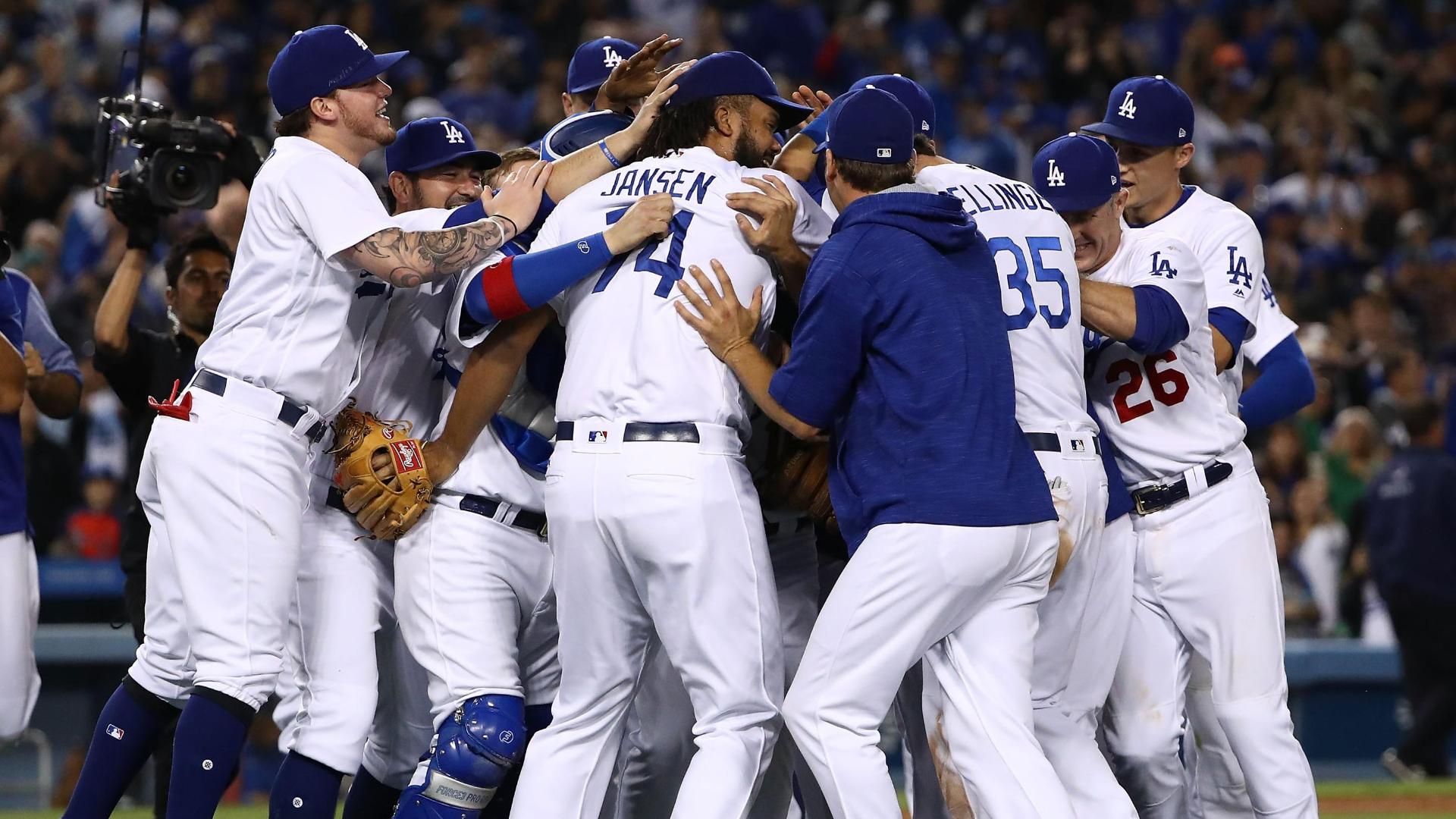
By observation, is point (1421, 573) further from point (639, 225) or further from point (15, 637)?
point (15, 637)

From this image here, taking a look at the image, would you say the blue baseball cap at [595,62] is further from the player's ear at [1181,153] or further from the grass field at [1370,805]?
the grass field at [1370,805]

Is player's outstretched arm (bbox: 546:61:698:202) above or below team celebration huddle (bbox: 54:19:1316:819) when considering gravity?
above

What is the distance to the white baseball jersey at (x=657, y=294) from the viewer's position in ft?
14.7

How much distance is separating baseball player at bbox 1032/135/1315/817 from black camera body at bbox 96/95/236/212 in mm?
2876

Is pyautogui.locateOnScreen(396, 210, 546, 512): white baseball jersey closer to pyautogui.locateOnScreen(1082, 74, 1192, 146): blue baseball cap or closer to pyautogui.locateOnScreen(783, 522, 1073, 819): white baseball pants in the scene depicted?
pyautogui.locateOnScreen(783, 522, 1073, 819): white baseball pants

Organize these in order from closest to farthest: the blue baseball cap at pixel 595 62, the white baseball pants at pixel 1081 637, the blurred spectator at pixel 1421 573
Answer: the white baseball pants at pixel 1081 637, the blue baseball cap at pixel 595 62, the blurred spectator at pixel 1421 573

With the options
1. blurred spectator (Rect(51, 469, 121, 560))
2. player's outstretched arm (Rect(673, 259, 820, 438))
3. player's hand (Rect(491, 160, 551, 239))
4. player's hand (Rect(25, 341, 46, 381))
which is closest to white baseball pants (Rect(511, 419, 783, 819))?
player's outstretched arm (Rect(673, 259, 820, 438))

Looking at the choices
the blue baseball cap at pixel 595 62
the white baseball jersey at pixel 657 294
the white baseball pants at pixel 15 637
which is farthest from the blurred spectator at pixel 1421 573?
the white baseball pants at pixel 15 637

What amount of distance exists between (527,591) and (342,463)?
671 mm

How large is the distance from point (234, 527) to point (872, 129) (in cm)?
206

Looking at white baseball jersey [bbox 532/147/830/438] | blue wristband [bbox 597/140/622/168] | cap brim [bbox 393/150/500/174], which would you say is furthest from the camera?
cap brim [bbox 393/150/500/174]

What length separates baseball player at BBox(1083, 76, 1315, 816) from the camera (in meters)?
5.21

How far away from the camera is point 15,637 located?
552 cm

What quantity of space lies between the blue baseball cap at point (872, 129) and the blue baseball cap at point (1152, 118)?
1.17 m
